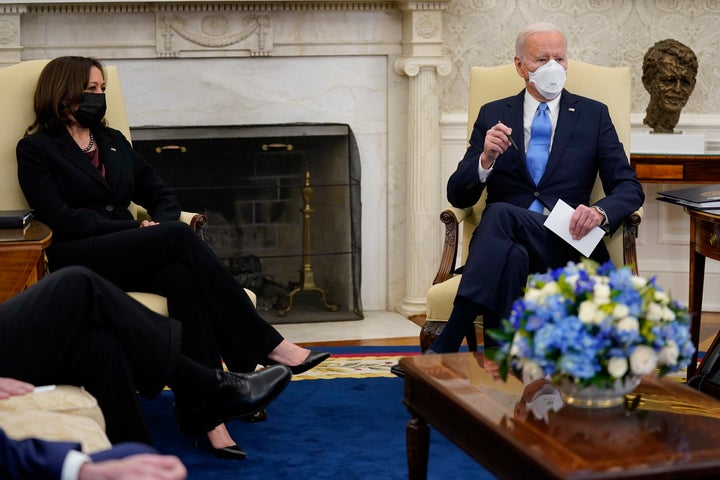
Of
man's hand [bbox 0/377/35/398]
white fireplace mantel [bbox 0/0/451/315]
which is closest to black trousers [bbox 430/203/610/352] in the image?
man's hand [bbox 0/377/35/398]

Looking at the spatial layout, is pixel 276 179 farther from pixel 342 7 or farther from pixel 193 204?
pixel 342 7

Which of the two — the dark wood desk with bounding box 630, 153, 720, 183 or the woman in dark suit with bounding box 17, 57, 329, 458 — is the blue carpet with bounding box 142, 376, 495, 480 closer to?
the woman in dark suit with bounding box 17, 57, 329, 458

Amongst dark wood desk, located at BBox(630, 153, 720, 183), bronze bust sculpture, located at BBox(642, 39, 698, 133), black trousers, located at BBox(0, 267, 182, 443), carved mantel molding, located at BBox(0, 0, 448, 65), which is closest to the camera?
black trousers, located at BBox(0, 267, 182, 443)

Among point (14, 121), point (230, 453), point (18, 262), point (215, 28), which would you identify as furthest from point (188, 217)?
point (215, 28)

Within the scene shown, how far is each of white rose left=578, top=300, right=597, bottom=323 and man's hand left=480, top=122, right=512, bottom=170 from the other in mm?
1453

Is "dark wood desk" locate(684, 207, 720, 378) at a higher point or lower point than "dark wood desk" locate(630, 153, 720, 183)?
lower

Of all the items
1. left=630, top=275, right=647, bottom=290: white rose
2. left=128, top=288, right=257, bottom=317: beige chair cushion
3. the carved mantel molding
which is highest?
the carved mantel molding

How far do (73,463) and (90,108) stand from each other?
6.67ft

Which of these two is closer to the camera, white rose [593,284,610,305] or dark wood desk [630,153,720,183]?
white rose [593,284,610,305]

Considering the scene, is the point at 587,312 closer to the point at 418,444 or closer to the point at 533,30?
the point at 418,444

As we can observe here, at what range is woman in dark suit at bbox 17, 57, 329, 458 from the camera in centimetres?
323

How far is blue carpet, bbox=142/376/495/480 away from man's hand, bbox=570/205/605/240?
76 cm

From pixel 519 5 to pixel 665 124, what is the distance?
91cm

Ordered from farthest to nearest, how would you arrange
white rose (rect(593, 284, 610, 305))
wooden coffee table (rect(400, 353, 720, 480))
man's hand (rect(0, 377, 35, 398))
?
man's hand (rect(0, 377, 35, 398))
white rose (rect(593, 284, 610, 305))
wooden coffee table (rect(400, 353, 720, 480))
